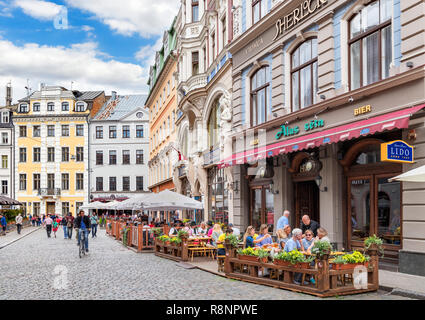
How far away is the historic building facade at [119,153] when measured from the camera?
219 feet

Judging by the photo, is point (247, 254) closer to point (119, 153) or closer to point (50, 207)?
point (119, 153)

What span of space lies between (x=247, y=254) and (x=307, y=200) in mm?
6427

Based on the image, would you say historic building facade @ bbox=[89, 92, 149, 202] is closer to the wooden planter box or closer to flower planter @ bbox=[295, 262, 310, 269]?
flower planter @ bbox=[295, 262, 310, 269]

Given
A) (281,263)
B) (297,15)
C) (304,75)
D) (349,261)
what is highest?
(297,15)

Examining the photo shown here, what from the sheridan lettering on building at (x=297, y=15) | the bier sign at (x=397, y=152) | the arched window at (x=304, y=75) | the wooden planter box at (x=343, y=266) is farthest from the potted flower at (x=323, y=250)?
the sheridan lettering on building at (x=297, y=15)

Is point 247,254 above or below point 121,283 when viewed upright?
above

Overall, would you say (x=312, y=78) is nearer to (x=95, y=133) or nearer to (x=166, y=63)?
(x=166, y=63)

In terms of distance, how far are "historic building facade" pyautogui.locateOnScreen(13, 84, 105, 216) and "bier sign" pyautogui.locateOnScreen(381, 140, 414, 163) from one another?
58089 mm

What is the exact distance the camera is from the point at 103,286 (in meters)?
11.7

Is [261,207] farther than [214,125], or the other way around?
[214,125]

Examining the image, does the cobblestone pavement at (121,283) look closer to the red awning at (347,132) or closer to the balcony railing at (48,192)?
the red awning at (347,132)

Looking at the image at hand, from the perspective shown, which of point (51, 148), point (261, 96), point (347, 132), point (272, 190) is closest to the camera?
point (347, 132)

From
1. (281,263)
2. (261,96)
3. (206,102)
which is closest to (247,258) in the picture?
(281,263)

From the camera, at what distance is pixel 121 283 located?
1209 cm
